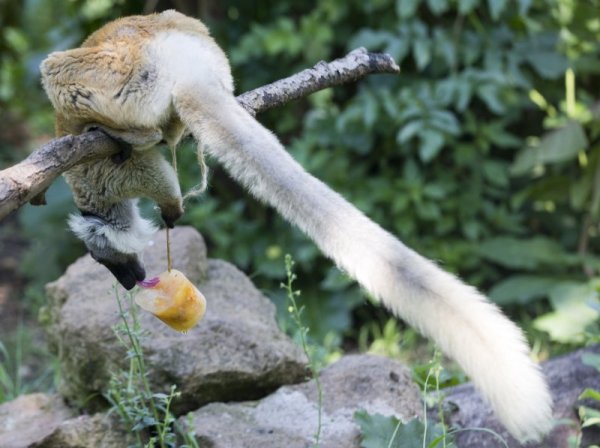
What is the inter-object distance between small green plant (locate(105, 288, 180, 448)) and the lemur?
0.67 feet

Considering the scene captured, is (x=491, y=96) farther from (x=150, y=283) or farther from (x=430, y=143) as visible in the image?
(x=150, y=283)

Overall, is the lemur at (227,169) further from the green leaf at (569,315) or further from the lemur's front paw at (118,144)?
the green leaf at (569,315)

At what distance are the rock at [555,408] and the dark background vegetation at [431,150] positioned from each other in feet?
5.60

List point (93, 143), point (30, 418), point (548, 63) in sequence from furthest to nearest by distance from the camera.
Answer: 1. point (548, 63)
2. point (30, 418)
3. point (93, 143)

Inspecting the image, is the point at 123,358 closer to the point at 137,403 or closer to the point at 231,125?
the point at 137,403

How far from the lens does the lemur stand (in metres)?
2.17

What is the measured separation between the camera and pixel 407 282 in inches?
88.4

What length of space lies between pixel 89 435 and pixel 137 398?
328 millimetres

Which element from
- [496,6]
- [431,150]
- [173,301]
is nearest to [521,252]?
[431,150]

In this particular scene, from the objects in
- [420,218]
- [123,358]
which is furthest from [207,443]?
[420,218]

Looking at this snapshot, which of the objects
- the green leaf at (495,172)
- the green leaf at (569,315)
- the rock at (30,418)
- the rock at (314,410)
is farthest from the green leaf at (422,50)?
the rock at (30,418)

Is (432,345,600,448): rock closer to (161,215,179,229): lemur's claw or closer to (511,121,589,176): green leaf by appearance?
(161,215,179,229): lemur's claw

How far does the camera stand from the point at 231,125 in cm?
270

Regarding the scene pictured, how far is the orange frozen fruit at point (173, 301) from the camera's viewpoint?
3.26 m
